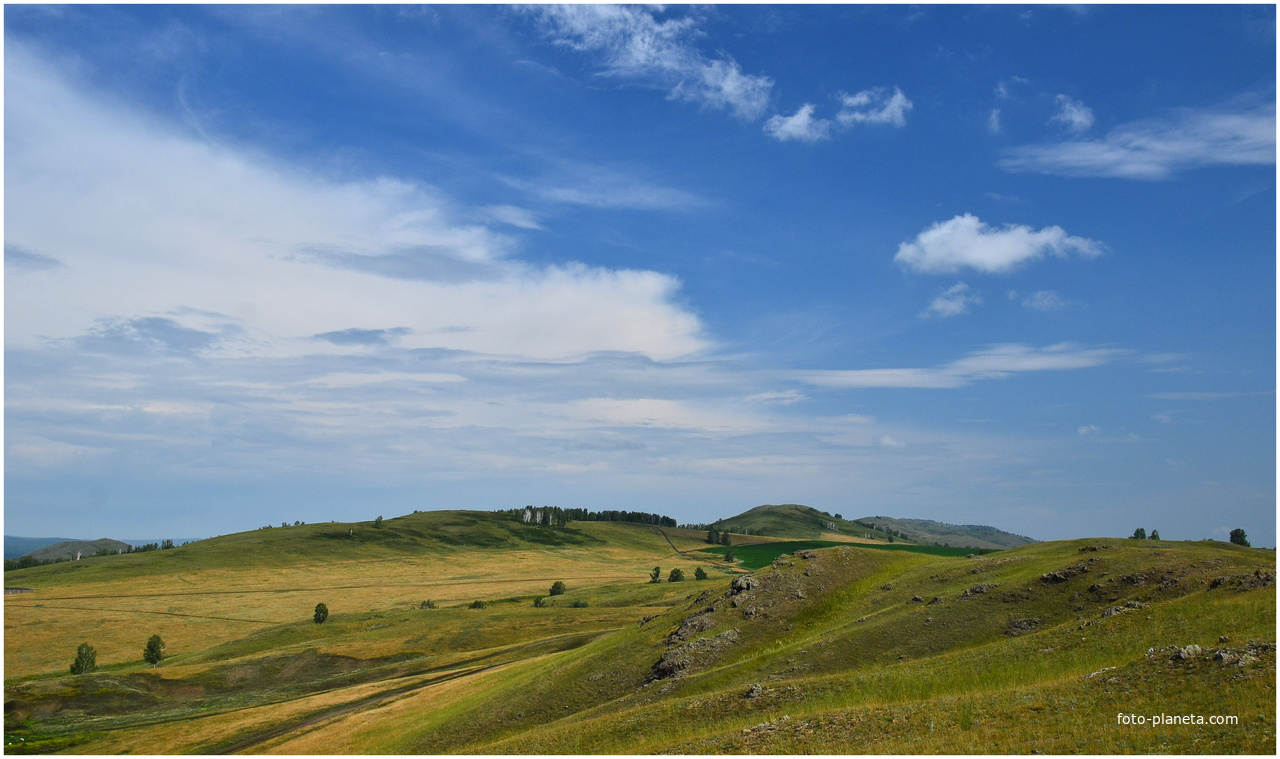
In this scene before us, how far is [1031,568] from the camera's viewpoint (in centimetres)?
6309

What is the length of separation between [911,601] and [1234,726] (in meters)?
39.3

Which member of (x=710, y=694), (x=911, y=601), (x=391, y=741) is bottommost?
(x=391, y=741)

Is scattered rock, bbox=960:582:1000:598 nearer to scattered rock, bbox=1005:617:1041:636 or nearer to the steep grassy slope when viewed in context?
the steep grassy slope

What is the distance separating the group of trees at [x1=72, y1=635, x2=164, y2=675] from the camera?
5182 inches

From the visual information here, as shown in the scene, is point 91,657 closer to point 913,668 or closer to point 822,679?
point 822,679

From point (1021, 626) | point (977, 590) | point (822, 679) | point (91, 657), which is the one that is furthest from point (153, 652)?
point (1021, 626)

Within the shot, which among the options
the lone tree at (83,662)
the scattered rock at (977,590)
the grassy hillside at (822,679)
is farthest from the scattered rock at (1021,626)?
the lone tree at (83,662)

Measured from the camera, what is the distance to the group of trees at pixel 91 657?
132 m

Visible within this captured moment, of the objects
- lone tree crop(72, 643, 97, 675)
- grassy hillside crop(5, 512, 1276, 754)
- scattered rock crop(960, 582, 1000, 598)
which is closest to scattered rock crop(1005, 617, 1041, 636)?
grassy hillside crop(5, 512, 1276, 754)

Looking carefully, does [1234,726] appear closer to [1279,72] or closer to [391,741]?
[1279,72]

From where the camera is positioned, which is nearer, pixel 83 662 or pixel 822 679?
pixel 822 679

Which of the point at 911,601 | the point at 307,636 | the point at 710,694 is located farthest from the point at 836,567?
the point at 307,636

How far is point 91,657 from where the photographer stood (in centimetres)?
13338

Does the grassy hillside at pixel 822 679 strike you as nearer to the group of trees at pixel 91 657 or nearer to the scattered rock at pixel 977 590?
the scattered rock at pixel 977 590
